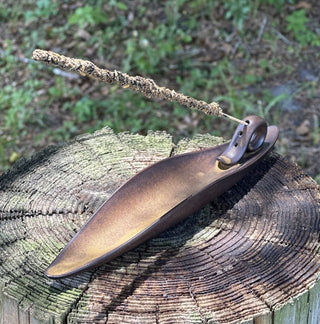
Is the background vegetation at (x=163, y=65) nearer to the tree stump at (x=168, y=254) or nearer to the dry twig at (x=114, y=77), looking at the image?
the tree stump at (x=168, y=254)

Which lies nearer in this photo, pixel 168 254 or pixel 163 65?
pixel 168 254

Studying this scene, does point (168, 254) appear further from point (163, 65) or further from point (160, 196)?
point (163, 65)

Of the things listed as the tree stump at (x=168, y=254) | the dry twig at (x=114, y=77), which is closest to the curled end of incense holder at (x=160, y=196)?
the tree stump at (x=168, y=254)

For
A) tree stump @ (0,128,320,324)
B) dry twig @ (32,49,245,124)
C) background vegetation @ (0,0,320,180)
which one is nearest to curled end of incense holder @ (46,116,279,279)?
tree stump @ (0,128,320,324)

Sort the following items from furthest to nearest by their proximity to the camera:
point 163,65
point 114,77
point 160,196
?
point 163,65 < point 160,196 < point 114,77

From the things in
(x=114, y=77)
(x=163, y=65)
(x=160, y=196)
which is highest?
(x=114, y=77)

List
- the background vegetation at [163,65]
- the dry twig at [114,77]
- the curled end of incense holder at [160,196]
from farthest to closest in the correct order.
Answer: the background vegetation at [163,65]
the curled end of incense holder at [160,196]
the dry twig at [114,77]

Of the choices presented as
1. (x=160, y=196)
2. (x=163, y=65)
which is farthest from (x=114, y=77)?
(x=163, y=65)

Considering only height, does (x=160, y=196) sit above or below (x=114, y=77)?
below
